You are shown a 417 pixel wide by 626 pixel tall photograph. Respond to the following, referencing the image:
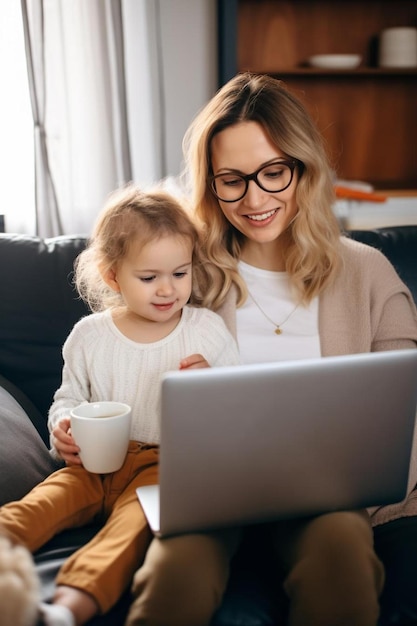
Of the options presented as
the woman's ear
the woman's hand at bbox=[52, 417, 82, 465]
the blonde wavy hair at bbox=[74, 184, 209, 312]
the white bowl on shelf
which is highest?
the white bowl on shelf

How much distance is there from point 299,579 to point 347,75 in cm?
263

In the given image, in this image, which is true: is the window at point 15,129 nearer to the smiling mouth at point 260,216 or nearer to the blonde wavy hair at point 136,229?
the blonde wavy hair at point 136,229

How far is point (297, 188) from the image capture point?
5.06 ft

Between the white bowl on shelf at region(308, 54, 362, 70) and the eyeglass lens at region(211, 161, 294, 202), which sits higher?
the white bowl on shelf at region(308, 54, 362, 70)

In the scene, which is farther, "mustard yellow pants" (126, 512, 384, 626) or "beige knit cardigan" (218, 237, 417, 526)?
"beige knit cardigan" (218, 237, 417, 526)

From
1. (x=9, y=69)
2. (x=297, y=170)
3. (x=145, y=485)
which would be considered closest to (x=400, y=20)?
(x=9, y=69)

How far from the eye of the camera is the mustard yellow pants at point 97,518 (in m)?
1.09

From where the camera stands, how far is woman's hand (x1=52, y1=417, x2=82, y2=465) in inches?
52.0

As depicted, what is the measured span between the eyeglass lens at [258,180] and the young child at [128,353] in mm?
109

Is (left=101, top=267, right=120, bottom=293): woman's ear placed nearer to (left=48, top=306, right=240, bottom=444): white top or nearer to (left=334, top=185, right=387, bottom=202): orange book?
(left=48, top=306, right=240, bottom=444): white top

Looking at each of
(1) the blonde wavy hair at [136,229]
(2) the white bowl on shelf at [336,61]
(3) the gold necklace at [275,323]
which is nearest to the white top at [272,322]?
(3) the gold necklace at [275,323]

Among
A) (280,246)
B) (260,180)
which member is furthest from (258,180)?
(280,246)

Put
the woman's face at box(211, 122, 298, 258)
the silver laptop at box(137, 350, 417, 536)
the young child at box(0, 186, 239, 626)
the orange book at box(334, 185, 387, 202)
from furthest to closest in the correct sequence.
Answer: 1. the orange book at box(334, 185, 387, 202)
2. the woman's face at box(211, 122, 298, 258)
3. the young child at box(0, 186, 239, 626)
4. the silver laptop at box(137, 350, 417, 536)

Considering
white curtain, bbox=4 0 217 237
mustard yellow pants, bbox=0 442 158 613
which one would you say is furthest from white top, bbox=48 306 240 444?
white curtain, bbox=4 0 217 237
